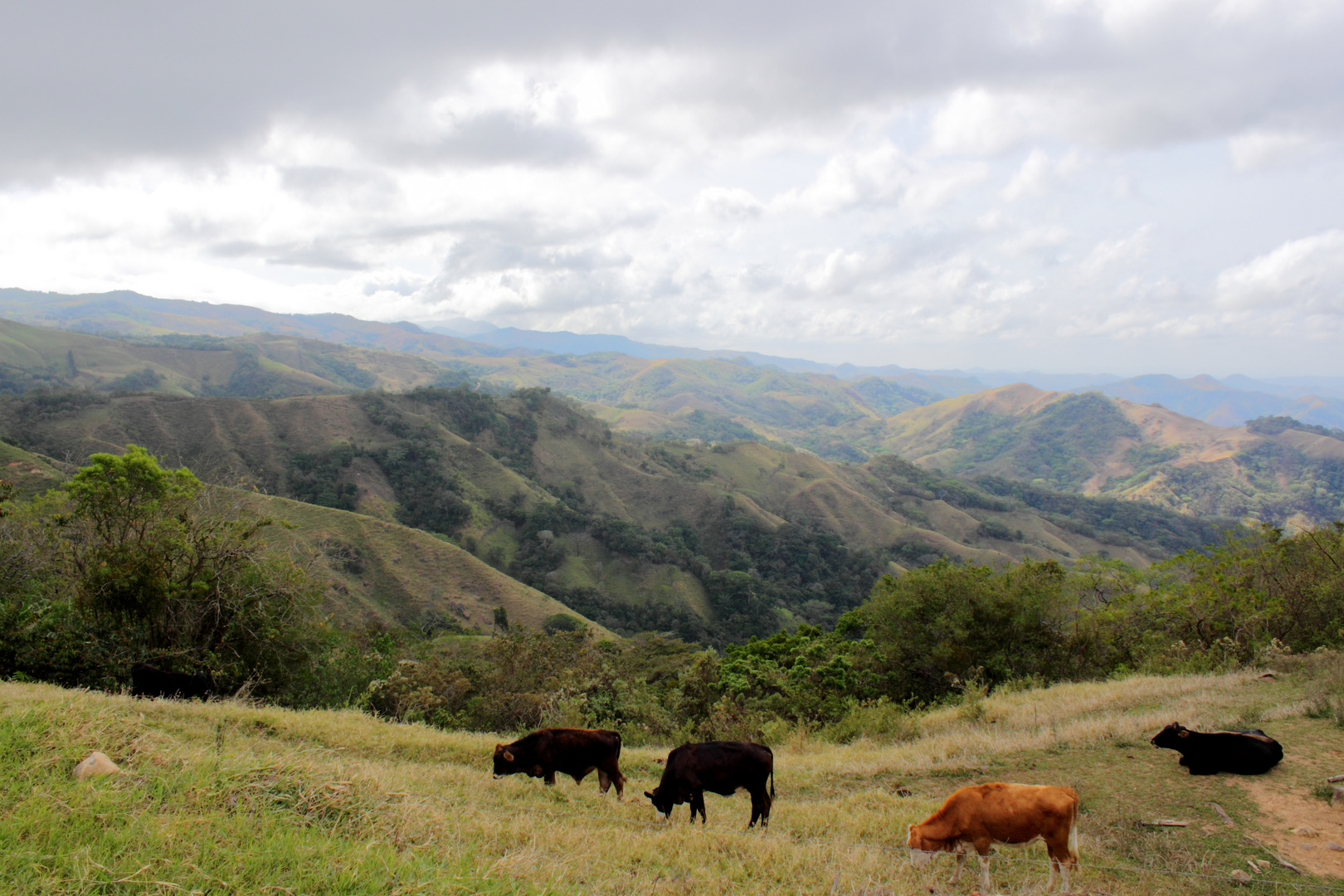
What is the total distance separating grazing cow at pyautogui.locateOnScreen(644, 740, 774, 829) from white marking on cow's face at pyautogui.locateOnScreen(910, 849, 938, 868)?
6.32 feet

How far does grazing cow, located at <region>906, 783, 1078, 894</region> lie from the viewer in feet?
20.5

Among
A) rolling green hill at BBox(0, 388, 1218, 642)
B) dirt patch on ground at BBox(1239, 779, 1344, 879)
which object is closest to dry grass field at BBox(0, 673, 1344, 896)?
dirt patch on ground at BBox(1239, 779, 1344, 879)

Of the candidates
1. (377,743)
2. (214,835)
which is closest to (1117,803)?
(214,835)

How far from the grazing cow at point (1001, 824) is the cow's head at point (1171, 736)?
3.98 m

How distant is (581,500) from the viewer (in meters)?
114

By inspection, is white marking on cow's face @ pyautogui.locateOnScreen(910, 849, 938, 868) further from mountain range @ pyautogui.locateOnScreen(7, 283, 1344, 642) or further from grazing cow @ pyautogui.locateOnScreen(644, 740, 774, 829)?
mountain range @ pyautogui.locateOnScreen(7, 283, 1344, 642)

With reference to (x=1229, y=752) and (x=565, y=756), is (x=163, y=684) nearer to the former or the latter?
(x=565, y=756)

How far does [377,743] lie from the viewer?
1050cm

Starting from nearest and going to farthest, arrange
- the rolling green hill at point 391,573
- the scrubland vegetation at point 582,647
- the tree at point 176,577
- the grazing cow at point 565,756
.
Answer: the grazing cow at point 565,756, the tree at point 176,577, the scrubland vegetation at point 582,647, the rolling green hill at point 391,573

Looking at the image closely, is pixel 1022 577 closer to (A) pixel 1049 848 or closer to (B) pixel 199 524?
(A) pixel 1049 848

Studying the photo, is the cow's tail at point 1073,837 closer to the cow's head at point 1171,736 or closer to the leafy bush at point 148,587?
the cow's head at point 1171,736

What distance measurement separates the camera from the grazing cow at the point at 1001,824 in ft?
20.5

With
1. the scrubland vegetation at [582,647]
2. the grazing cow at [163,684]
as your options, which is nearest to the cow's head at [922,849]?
the scrubland vegetation at [582,647]

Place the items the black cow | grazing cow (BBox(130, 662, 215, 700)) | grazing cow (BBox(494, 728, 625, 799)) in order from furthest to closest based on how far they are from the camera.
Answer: grazing cow (BBox(130, 662, 215, 700)), grazing cow (BBox(494, 728, 625, 799)), the black cow
